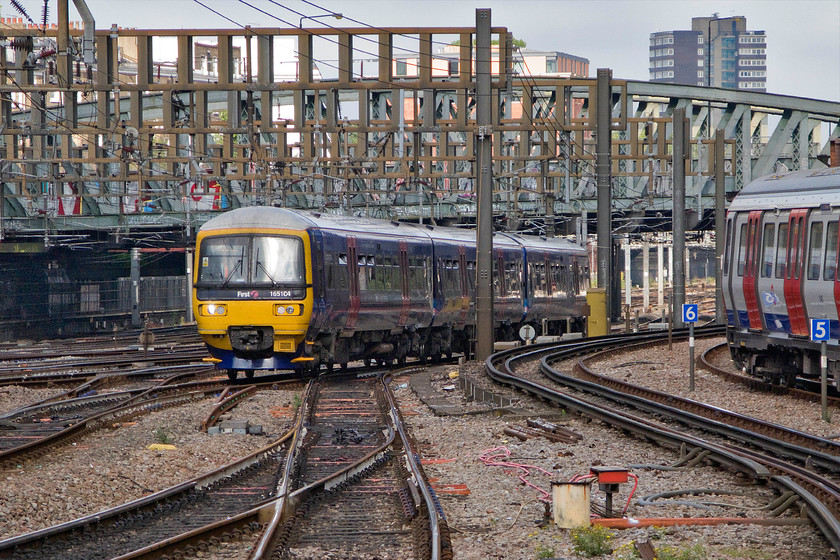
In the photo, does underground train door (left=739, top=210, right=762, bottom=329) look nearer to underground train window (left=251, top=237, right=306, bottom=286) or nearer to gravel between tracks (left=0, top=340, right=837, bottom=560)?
gravel between tracks (left=0, top=340, right=837, bottom=560)

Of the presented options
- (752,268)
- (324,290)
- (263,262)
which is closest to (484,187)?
(324,290)

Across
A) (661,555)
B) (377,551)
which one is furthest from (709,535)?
Answer: (377,551)

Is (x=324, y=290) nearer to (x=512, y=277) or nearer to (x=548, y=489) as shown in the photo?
(x=548, y=489)

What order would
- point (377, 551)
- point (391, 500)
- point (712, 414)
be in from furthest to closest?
point (712, 414), point (391, 500), point (377, 551)

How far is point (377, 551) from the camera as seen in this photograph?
7840 millimetres

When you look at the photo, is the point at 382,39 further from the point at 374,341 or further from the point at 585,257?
the point at 585,257

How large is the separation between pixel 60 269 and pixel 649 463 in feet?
134

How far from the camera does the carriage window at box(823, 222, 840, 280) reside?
16.9 metres

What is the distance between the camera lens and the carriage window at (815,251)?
17.5 m

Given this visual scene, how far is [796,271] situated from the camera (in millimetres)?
18156

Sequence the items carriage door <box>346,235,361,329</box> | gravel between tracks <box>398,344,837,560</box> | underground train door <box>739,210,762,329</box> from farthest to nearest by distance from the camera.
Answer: carriage door <box>346,235,361,329</box>, underground train door <box>739,210,762,329</box>, gravel between tracks <box>398,344,837,560</box>

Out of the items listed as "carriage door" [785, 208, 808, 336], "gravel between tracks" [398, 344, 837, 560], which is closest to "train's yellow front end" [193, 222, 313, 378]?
"gravel between tracks" [398, 344, 837, 560]

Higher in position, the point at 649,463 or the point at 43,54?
the point at 43,54

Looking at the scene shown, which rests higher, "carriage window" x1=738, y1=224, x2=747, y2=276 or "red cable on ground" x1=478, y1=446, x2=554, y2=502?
"carriage window" x1=738, y1=224, x2=747, y2=276
